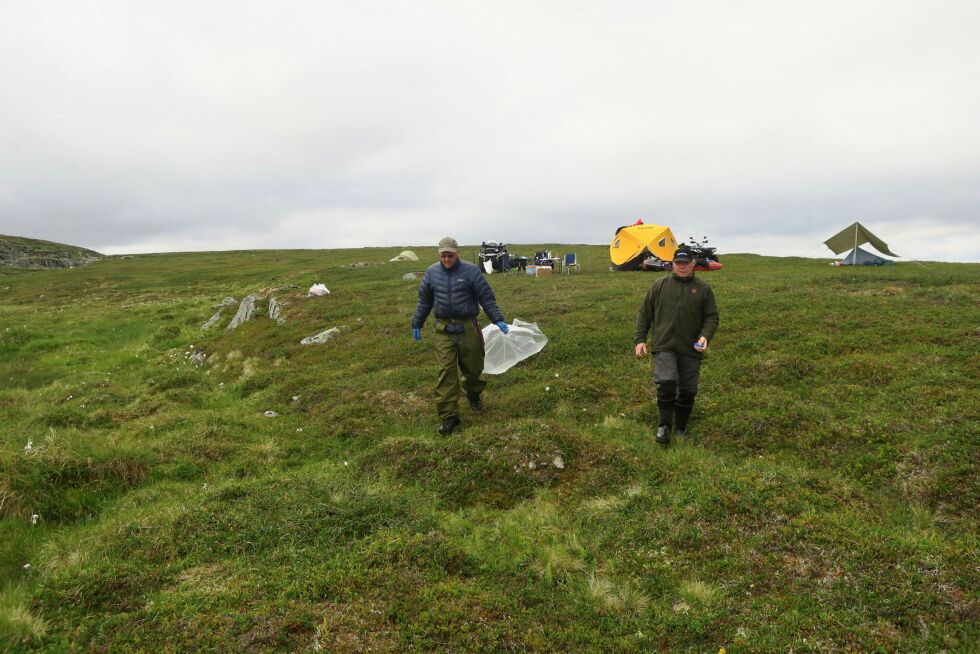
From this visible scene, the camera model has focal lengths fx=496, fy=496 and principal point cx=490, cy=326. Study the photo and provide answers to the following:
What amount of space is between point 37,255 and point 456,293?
165m

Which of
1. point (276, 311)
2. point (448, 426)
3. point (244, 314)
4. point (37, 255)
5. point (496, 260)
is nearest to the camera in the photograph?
point (448, 426)

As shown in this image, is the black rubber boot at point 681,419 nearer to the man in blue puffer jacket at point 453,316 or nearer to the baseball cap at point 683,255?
the baseball cap at point 683,255

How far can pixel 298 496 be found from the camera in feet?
21.5

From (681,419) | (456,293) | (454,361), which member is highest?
(456,293)

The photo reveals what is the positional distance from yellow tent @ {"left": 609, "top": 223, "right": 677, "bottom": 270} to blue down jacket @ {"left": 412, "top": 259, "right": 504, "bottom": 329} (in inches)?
983

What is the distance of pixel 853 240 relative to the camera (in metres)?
29.0

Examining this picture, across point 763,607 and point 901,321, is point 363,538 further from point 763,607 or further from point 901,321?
point 901,321

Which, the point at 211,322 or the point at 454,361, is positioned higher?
the point at 454,361

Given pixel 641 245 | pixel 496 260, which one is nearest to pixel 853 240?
pixel 641 245

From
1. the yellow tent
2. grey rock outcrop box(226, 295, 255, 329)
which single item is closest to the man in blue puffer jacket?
grey rock outcrop box(226, 295, 255, 329)

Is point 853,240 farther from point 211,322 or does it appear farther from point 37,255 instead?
point 37,255

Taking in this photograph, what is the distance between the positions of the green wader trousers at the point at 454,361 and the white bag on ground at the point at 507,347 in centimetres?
233

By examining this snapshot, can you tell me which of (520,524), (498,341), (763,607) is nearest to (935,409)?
(763,607)

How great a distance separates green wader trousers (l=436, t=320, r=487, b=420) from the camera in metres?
9.31
